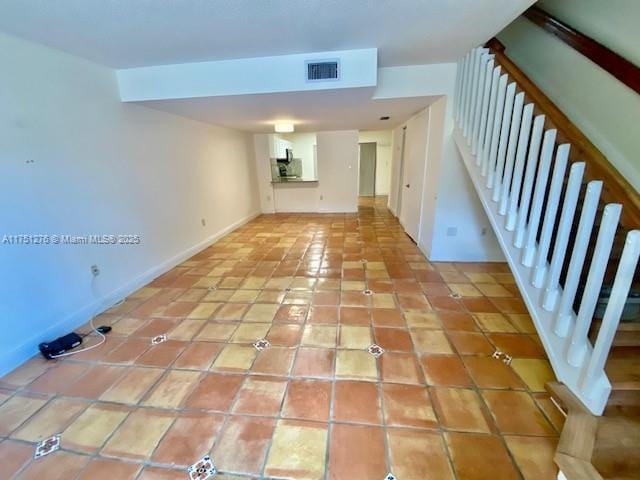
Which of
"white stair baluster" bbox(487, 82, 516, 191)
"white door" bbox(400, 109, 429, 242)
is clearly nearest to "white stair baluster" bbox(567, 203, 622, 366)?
"white stair baluster" bbox(487, 82, 516, 191)

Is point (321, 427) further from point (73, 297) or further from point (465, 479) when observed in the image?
point (73, 297)

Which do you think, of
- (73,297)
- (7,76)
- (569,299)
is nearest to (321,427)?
(569,299)

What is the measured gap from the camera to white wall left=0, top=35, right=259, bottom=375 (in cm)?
190

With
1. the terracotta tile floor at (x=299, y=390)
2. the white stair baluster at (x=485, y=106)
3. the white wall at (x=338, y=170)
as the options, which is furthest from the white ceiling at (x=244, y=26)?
the white wall at (x=338, y=170)

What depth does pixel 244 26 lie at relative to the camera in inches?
74.4

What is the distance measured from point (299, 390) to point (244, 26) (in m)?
2.42

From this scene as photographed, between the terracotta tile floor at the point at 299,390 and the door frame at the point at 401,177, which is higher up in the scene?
the door frame at the point at 401,177

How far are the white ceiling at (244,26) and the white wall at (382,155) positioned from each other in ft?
20.5

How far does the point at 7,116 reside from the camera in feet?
6.10

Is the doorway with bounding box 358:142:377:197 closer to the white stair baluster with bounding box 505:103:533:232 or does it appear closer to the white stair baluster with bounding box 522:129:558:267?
the white stair baluster with bounding box 505:103:533:232

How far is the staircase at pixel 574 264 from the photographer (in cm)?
115

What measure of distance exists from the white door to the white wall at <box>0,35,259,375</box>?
131 inches

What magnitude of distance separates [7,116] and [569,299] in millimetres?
3636

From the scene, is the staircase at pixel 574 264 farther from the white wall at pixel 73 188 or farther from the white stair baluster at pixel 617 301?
the white wall at pixel 73 188
